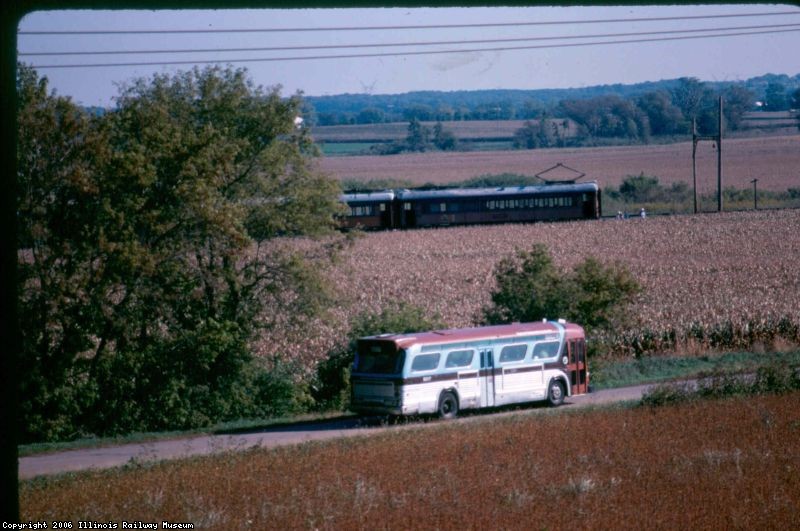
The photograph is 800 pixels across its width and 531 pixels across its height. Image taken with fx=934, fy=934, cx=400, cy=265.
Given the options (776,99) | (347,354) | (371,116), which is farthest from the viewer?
(371,116)

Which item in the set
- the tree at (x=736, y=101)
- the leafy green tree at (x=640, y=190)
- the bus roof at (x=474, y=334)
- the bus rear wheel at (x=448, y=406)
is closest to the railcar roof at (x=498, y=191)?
the leafy green tree at (x=640, y=190)

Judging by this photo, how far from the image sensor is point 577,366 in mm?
23922

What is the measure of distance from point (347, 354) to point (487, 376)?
4680 millimetres

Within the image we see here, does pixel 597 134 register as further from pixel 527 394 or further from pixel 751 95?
pixel 527 394

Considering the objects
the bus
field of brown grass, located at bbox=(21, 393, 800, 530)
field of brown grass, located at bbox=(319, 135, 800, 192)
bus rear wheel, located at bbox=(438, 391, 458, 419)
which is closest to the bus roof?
the bus

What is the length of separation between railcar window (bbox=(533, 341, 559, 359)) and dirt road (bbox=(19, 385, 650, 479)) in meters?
1.39

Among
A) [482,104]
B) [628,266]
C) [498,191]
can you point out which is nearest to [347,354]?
[628,266]

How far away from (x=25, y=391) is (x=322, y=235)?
998 cm

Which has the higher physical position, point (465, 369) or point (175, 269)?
point (175, 269)

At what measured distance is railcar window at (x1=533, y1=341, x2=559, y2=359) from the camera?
2291 cm

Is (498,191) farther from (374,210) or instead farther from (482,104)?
(482,104)

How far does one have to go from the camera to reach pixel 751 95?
4099 inches

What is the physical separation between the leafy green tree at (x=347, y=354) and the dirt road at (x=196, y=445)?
9.12 feet

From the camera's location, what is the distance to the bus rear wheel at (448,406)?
21203 mm
